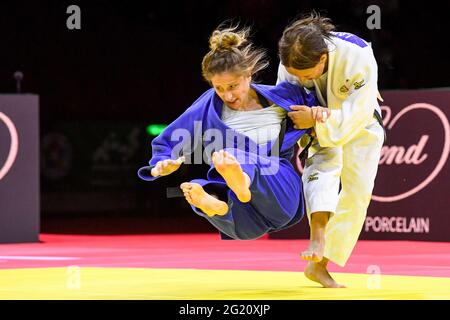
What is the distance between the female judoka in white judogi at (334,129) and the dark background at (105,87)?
31.9ft

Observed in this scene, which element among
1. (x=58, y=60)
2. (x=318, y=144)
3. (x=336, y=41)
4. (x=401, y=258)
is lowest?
(x=401, y=258)

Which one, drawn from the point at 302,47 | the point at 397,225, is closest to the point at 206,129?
the point at 302,47

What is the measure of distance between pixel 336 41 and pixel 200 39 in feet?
35.8

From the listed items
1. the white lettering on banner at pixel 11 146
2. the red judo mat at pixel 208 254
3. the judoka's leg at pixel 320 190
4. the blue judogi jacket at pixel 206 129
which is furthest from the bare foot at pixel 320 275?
the white lettering on banner at pixel 11 146

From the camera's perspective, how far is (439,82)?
1438 centimetres

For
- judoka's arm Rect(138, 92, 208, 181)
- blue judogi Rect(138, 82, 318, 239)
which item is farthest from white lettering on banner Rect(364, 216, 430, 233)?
judoka's arm Rect(138, 92, 208, 181)

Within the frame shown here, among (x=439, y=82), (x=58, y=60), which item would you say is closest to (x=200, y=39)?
(x=58, y=60)

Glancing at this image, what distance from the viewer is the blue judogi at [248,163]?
15.7 ft

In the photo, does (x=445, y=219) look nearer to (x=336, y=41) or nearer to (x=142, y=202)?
(x=336, y=41)

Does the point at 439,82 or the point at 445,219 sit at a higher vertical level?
the point at 439,82

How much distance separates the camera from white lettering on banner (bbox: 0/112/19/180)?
1005cm

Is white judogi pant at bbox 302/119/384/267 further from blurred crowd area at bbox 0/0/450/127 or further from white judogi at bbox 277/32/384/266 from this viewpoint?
blurred crowd area at bbox 0/0/450/127

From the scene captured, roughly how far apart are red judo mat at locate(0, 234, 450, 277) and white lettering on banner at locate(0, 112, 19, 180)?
2.48ft

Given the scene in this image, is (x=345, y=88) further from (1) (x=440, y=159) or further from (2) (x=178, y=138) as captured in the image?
(1) (x=440, y=159)
